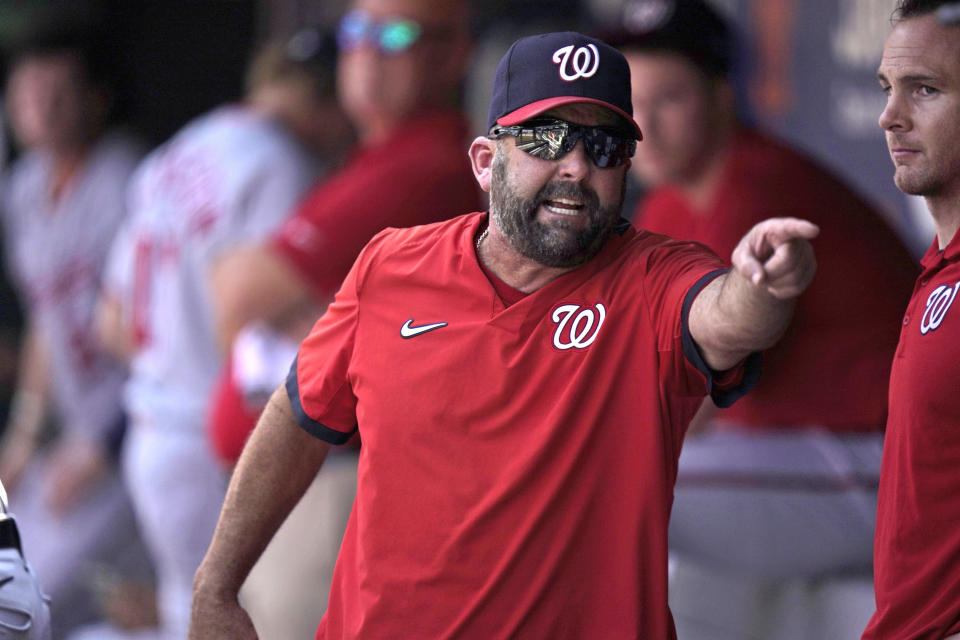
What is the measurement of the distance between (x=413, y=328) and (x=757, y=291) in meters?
0.59

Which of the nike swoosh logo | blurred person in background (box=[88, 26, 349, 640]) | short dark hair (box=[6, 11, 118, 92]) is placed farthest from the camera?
short dark hair (box=[6, 11, 118, 92])

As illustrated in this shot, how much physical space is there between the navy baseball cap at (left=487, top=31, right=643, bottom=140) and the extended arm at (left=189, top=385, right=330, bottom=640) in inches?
25.0

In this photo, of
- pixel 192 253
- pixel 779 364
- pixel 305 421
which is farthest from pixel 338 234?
pixel 305 421

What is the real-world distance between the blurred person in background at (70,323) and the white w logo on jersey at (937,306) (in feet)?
15.0

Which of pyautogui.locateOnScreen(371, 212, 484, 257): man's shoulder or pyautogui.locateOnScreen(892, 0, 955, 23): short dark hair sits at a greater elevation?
pyautogui.locateOnScreen(892, 0, 955, 23): short dark hair

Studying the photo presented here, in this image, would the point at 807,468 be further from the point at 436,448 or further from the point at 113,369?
the point at 113,369

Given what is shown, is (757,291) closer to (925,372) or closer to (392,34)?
(925,372)

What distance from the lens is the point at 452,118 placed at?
4.03 m

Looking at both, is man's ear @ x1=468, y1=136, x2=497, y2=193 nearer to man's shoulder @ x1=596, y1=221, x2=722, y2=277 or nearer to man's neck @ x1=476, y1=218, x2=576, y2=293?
man's neck @ x1=476, y1=218, x2=576, y2=293

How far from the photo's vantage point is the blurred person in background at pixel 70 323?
591 centimetres

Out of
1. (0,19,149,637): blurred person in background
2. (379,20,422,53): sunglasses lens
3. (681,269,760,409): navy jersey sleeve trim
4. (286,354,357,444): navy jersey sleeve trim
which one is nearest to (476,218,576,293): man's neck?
(681,269,760,409): navy jersey sleeve trim

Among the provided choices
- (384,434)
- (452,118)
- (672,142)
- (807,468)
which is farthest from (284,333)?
(384,434)

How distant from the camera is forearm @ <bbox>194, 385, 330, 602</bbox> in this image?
A: 2281 millimetres

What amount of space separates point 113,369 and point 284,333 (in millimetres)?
2382
